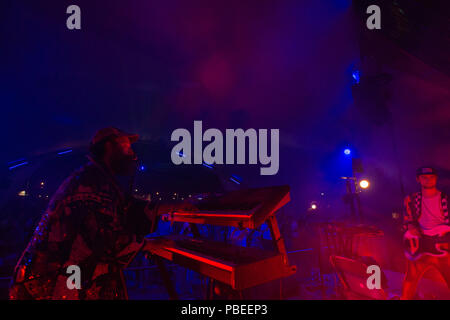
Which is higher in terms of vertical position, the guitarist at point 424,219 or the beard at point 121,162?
the beard at point 121,162

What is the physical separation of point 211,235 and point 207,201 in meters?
6.16

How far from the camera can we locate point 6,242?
7328mm

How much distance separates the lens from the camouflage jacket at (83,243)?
1.62 m

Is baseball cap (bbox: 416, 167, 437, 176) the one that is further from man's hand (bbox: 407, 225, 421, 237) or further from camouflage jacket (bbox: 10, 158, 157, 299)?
camouflage jacket (bbox: 10, 158, 157, 299)

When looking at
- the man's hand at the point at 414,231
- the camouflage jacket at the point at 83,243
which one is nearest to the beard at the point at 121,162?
the camouflage jacket at the point at 83,243

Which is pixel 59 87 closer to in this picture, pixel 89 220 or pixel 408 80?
pixel 89 220

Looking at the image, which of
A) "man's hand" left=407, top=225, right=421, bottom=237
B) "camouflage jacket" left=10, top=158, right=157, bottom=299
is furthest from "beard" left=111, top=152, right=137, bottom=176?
"man's hand" left=407, top=225, right=421, bottom=237

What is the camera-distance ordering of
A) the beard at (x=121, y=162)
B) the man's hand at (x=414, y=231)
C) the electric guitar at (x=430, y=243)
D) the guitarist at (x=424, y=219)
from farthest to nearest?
1. the man's hand at (x=414, y=231)
2. the guitarist at (x=424, y=219)
3. the electric guitar at (x=430, y=243)
4. the beard at (x=121, y=162)

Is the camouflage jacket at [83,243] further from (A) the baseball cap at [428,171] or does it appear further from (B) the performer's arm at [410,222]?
(A) the baseball cap at [428,171]

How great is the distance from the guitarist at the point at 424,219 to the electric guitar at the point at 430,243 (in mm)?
43

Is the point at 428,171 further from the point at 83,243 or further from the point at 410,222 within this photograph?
the point at 83,243
